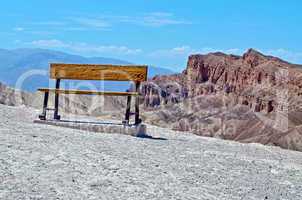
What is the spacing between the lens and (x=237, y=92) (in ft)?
340

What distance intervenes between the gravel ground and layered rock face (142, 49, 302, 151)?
40.2 meters

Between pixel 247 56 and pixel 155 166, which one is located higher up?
pixel 247 56

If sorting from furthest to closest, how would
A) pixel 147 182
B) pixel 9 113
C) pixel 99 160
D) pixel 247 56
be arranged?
pixel 247 56 → pixel 9 113 → pixel 99 160 → pixel 147 182

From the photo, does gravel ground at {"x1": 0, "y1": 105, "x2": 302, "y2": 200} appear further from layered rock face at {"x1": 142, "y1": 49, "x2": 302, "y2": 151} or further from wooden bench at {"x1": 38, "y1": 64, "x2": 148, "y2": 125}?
layered rock face at {"x1": 142, "y1": 49, "x2": 302, "y2": 151}

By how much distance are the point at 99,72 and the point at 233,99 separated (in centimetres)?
8442

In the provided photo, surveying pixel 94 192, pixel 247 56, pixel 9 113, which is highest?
pixel 247 56

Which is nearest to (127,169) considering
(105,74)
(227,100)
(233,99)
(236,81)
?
(105,74)

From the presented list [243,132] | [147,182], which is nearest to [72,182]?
[147,182]

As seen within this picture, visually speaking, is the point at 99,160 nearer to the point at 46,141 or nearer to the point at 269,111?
the point at 46,141

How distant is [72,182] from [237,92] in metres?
96.9

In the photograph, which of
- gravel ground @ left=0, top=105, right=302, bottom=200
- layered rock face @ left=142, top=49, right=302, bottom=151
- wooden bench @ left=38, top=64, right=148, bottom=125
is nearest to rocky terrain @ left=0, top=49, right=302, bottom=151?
layered rock face @ left=142, top=49, right=302, bottom=151

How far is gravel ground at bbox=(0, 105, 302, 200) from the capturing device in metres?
7.81

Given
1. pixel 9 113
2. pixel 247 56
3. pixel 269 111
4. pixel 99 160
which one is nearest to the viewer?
pixel 99 160

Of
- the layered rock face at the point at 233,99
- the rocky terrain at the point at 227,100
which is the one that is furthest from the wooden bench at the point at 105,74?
the layered rock face at the point at 233,99
